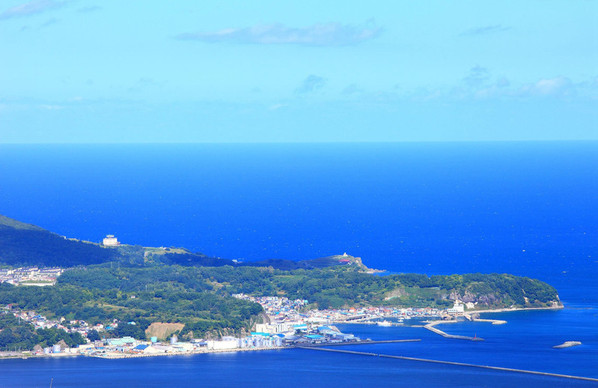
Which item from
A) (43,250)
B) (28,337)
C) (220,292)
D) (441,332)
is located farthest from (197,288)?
(441,332)

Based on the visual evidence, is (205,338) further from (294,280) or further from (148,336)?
(294,280)

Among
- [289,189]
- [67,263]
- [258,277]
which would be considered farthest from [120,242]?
[289,189]

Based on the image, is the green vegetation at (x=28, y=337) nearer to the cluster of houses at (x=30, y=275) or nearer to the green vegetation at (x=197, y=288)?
the green vegetation at (x=197, y=288)

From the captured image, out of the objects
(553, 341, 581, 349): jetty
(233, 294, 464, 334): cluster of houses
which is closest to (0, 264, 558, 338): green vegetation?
(233, 294, 464, 334): cluster of houses

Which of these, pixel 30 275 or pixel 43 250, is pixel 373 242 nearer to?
pixel 43 250

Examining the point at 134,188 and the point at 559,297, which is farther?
the point at 134,188

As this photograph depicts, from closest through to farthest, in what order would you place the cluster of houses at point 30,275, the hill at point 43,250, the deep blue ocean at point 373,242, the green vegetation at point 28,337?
the deep blue ocean at point 373,242 < the green vegetation at point 28,337 < the cluster of houses at point 30,275 < the hill at point 43,250

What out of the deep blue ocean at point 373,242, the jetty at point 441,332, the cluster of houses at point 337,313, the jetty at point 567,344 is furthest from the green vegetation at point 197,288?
the jetty at point 567,344

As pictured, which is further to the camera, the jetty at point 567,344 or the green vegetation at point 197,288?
the green vegetation at point 197,288
